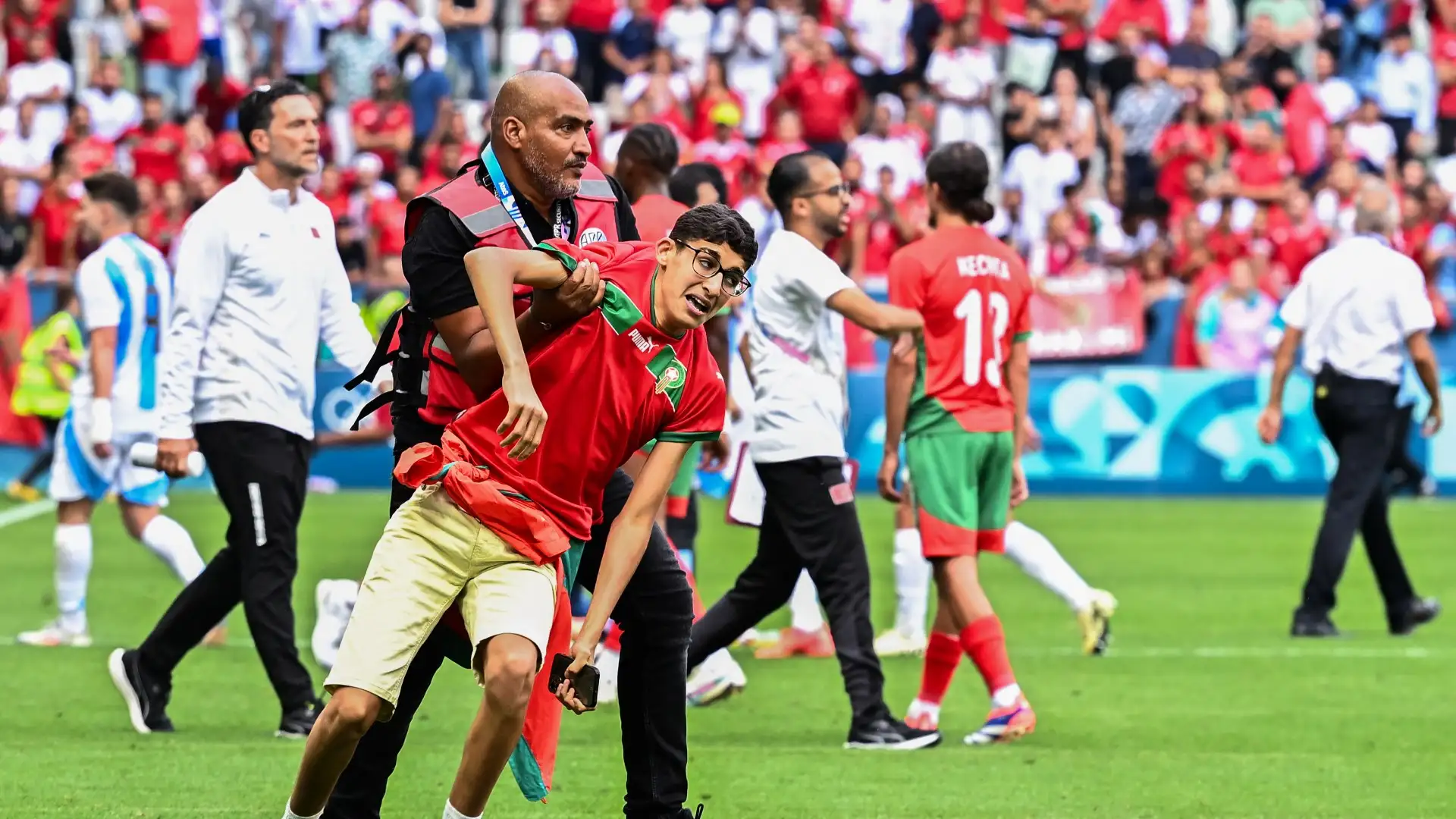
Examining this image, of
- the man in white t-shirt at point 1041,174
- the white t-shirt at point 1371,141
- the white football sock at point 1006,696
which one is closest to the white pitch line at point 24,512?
the man in white t-shirt at point 1041,174

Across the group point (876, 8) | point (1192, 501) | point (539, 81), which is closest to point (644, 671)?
point (539, 81)

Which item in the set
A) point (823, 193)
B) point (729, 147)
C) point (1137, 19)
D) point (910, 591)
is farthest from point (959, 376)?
point (1137, 19)

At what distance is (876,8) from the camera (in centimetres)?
2498

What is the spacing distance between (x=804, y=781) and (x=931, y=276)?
81.6 inches

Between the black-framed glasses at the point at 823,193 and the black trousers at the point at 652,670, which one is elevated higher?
the black-framed glasses at the point at 823,193

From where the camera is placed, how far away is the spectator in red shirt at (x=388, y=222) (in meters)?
21.0

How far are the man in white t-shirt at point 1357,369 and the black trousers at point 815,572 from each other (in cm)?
417

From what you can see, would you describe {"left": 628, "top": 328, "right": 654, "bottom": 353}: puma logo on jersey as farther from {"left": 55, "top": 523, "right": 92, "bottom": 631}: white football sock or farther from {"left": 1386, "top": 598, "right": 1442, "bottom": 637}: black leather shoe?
{"left": 1386, "top": 598, "right": 1442, "bottom": 637}: black leather shoe

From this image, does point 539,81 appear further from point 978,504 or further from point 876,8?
point 876,8

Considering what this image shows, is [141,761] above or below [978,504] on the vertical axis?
below

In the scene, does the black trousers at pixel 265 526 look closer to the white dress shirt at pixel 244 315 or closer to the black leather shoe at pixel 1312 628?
the white dress shirt at pixel 244 315

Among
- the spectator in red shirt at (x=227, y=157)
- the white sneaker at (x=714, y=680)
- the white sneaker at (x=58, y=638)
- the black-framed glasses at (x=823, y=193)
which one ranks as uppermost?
the black-framed glasses at (x=823, y=193)

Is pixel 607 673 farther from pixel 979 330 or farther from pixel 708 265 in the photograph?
pixel 708 265

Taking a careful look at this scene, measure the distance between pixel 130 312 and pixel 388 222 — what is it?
11.4m
